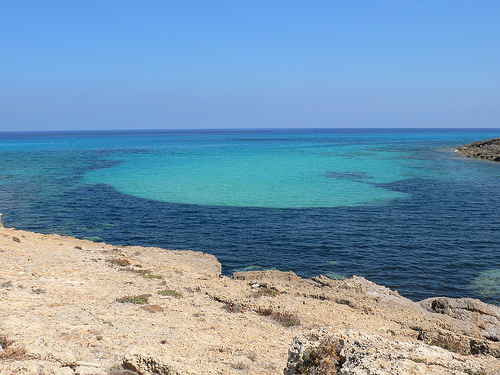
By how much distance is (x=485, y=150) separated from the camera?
317 ft

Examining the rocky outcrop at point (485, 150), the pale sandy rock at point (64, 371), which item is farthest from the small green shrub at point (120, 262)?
the rocky outcrop at point (485, 150)

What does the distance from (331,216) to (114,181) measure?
116ft

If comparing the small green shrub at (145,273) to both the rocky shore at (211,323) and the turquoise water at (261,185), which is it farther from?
the turquoise water at (261,185)

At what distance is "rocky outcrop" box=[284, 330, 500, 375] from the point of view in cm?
672

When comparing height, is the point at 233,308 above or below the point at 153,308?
below

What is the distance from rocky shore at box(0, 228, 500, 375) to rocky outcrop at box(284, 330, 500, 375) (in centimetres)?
2

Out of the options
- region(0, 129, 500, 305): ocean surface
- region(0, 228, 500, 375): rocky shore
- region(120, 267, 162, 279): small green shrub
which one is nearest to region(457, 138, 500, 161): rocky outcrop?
region(0, 129, 500, 305): ocean surface

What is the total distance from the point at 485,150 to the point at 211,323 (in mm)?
101120

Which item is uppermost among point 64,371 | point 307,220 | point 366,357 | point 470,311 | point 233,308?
point 366,357

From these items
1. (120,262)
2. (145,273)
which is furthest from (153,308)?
(120,262)

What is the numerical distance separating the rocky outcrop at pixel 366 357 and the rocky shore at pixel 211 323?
2 centimetres

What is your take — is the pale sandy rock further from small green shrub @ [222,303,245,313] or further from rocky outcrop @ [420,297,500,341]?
rocky outcrop @ [420,297,500,341]

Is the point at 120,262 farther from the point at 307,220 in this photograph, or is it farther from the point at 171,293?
the point at 307,220

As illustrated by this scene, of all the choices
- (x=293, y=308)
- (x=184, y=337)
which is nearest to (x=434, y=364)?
(x=184, y=337)
